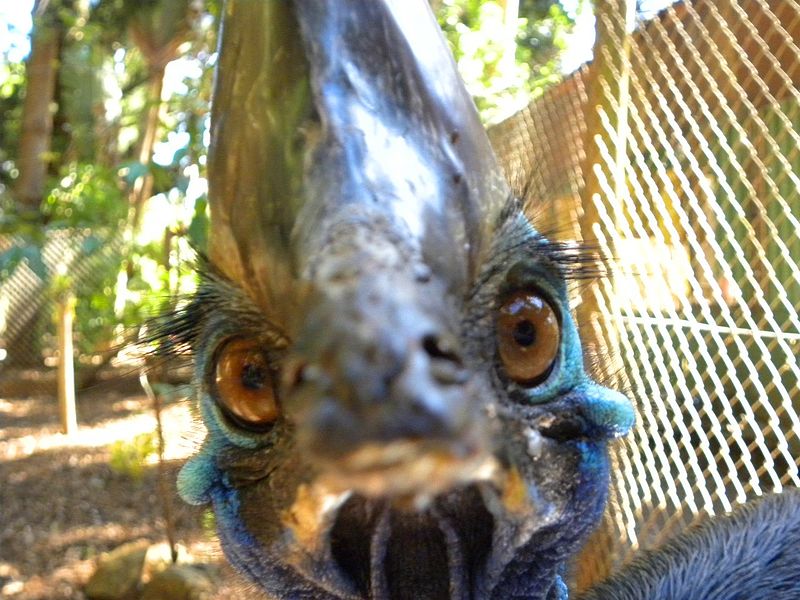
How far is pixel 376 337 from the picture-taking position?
0.43 meters

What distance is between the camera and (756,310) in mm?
2756

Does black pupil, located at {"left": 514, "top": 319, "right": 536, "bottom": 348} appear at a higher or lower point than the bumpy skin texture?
higher

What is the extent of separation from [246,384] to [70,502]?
4.63 m

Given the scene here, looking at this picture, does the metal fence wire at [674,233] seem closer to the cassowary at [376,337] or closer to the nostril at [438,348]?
the cassowary at [376,337]

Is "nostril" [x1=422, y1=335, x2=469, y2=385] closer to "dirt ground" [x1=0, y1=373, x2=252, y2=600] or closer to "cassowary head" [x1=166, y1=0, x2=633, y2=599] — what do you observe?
"cassowary head" [x1=166, y1=0, x2=633, y2=599]

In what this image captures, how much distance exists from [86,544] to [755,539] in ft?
12.3

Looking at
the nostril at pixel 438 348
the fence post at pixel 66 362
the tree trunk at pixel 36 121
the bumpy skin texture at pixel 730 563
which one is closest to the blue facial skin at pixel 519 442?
the nostril at pixel 438 348

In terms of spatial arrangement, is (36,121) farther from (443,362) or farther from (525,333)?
(443,362)

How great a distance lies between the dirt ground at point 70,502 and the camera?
3.79 m

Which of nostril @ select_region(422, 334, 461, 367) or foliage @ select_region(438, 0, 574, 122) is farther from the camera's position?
foliage @ select_region(438, 0, 574, 122)

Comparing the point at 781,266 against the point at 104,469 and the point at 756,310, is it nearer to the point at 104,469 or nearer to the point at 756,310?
the point at 756,310

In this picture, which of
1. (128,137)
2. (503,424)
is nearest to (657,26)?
(503,424)

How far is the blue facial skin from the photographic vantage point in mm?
689

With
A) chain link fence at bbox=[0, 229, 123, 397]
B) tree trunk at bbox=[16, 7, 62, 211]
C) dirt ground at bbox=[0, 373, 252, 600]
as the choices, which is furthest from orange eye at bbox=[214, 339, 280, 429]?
tree trunk at bbox=[16, 7, 62, 211]
